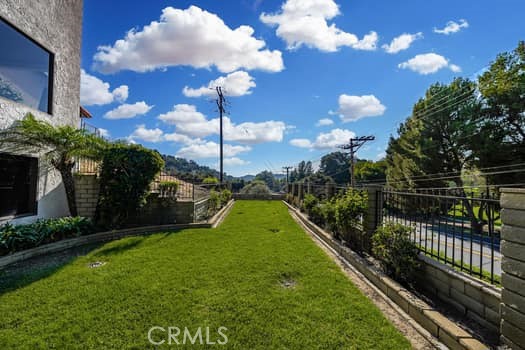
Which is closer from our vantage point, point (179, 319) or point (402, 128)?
point (179, 319)

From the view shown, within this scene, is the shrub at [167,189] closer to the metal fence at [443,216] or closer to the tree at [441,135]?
the metal fence at [443,216]

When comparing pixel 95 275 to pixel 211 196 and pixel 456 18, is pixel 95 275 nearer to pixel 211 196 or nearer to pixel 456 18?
pixel 211 196

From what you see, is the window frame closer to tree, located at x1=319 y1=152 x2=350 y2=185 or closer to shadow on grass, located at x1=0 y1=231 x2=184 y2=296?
shadow on grass, located at x1=0 y1=231 x2=184 y2=296


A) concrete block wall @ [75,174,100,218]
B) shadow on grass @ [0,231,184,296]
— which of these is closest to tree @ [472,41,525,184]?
shadow on grass @ [0,231,184,296]

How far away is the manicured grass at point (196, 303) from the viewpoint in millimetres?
2385

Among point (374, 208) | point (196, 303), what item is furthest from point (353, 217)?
point (196, 303)

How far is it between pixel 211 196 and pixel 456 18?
13.1 m

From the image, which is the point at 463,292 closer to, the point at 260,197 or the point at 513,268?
the point at 513,268

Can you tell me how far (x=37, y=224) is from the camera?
5.72m

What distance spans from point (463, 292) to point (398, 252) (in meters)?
0.86

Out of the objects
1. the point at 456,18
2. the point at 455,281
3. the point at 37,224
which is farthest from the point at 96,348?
the point at 456,18

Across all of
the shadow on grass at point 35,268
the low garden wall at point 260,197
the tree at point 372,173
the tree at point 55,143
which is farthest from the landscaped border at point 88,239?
the tree at point 372,173

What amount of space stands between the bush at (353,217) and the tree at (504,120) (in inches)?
553

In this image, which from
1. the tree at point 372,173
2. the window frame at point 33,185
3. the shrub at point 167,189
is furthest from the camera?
the tree at point 372,173
